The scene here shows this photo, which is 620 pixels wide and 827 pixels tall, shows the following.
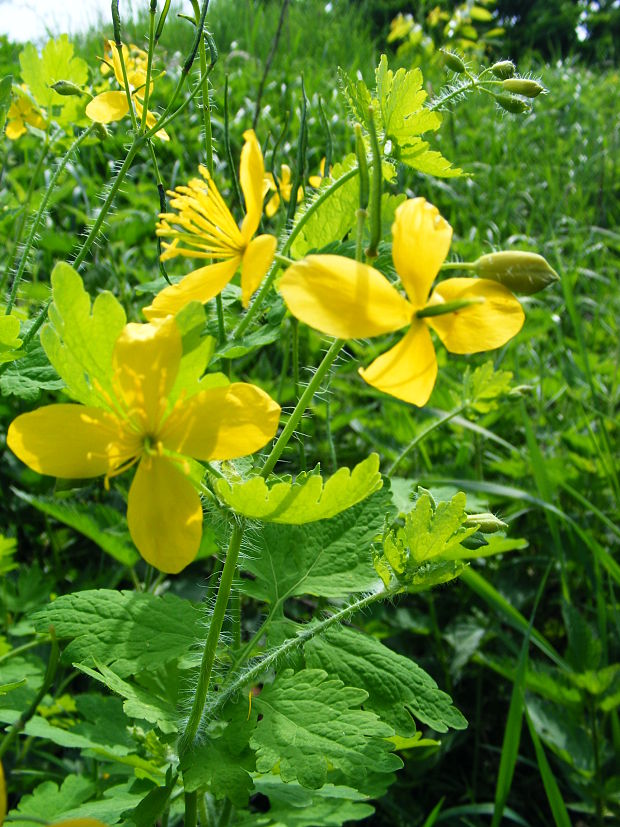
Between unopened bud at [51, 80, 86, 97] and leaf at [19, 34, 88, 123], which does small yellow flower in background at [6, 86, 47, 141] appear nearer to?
leaf at [19, 34, 88, 123]

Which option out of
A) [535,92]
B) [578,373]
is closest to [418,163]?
[535,92]

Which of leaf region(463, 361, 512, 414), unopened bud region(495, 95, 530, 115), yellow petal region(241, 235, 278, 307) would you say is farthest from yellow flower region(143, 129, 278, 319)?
leaf region(463, 361, 512, 414)

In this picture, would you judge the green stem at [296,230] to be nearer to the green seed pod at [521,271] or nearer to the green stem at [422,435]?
the green seed pod at [521,271]

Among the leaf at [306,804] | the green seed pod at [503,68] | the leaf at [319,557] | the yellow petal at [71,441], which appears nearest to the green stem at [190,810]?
the leaf at [306,804]

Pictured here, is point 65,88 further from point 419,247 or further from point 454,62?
point 419,247

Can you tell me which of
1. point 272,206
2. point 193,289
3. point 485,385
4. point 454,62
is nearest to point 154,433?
point 193,289

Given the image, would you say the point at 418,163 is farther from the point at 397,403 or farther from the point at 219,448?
the point at 397,403
